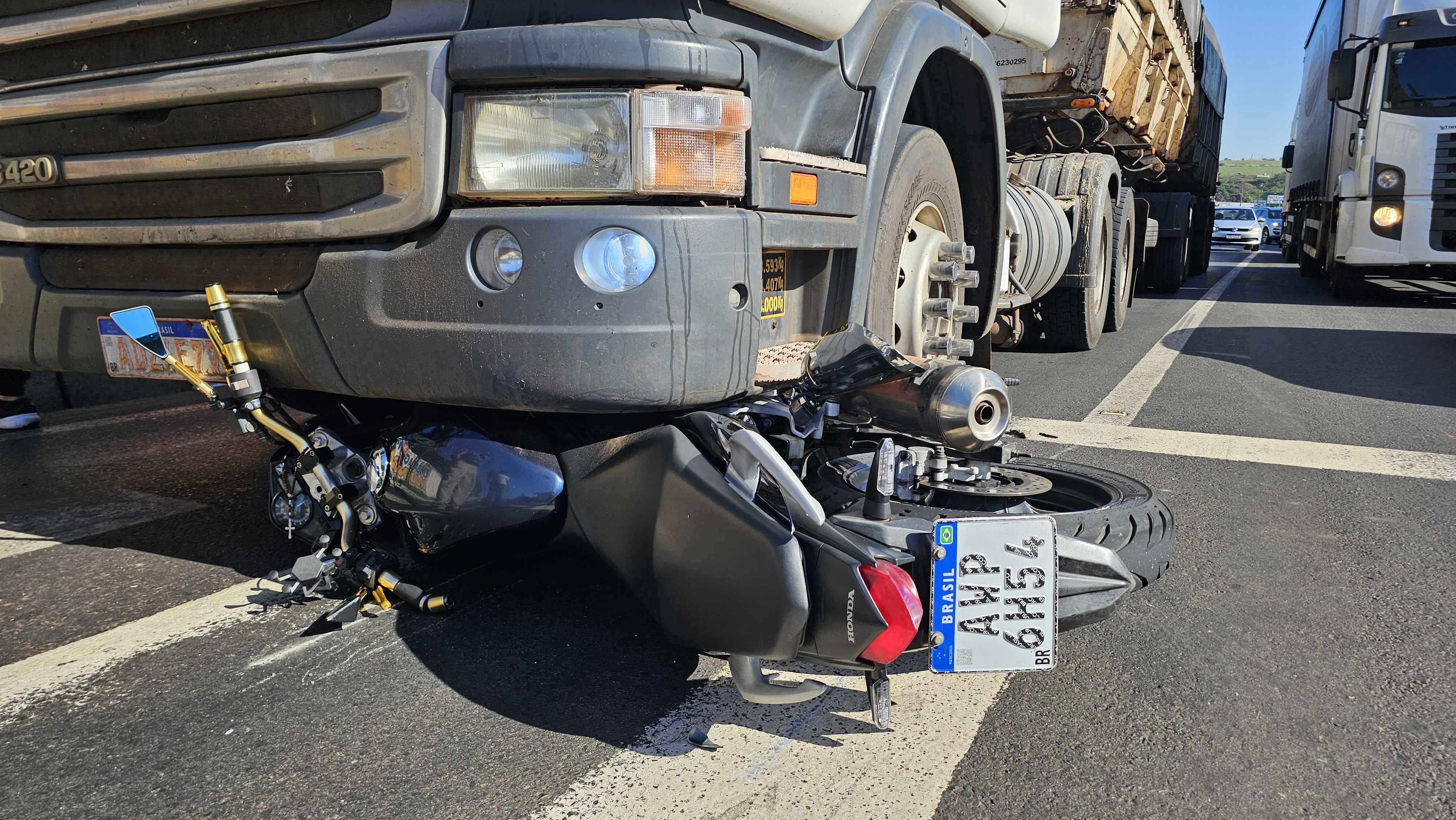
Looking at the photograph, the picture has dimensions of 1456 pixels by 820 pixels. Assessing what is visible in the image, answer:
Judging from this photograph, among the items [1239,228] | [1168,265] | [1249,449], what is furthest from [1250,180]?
[1249,449]

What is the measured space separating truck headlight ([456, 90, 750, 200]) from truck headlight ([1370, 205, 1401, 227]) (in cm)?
1135

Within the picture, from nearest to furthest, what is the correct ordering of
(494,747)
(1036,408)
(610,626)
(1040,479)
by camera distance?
(494,747) → (1040,479) → (610,626) → (1036,408)

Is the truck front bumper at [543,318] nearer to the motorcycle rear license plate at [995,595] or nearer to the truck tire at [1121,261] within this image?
the motorcycle rear license plate at [995,595]

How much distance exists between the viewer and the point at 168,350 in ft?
7.95

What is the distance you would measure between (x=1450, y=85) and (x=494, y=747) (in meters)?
11.9

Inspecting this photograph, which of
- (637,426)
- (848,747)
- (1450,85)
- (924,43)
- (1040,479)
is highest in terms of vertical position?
(1450,85)

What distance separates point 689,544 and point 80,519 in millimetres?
2633

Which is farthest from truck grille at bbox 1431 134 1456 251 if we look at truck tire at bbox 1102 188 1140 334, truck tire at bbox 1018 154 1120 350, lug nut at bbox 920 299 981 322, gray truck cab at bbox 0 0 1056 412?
gray truck cab at bbox 0 0 1056 412

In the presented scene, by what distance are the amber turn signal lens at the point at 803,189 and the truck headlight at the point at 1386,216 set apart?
11039mm

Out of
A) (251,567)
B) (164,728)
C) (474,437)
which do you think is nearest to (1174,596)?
(474,437)

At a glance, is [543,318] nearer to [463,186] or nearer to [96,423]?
[463,186]

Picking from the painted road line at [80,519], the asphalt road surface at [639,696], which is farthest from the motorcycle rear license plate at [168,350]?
the painted road line at [80,519]

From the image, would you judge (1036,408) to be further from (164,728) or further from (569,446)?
(164,728)

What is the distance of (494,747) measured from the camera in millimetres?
→ 1938
